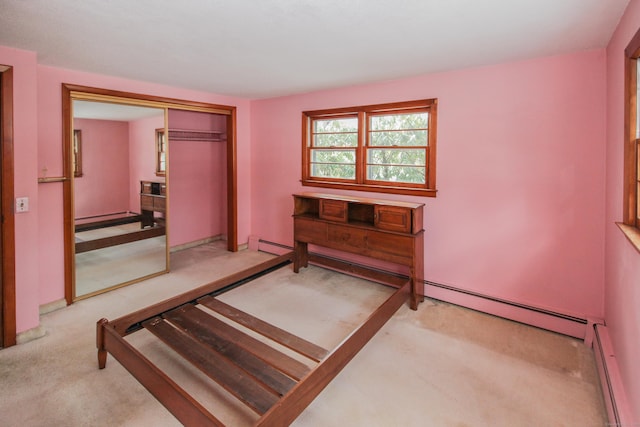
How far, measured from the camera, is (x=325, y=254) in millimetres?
4738

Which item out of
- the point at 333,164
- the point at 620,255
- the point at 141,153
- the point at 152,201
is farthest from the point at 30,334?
the point at 620,255

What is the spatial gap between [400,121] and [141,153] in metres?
3.24

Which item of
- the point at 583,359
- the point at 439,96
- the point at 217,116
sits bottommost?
the point at 583,359

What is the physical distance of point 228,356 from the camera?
95.4 inches

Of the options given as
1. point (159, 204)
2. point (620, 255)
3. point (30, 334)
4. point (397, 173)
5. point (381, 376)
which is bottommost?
point (381, 376)

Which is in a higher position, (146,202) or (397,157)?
(397,157)

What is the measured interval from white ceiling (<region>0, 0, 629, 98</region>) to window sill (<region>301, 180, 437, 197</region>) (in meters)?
1.26

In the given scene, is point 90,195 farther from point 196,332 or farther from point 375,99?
point 375,99

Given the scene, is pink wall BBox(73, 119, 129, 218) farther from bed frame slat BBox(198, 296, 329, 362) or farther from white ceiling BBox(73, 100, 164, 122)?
bed frame slat BBox(198, 296, 329, 362)

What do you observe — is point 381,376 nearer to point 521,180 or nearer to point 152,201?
point 521,180

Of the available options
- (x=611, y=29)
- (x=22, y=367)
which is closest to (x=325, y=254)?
(x=22, y=367)

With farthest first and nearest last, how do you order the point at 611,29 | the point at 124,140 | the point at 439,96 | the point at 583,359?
the point at 124,140 < the point at 439,96 < the point at 583,359 < the point at 611,29

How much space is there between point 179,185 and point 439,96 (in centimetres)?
408

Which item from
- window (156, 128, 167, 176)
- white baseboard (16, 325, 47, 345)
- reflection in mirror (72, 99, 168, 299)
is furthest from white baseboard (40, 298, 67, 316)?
window (156, 128, 167, 176)
